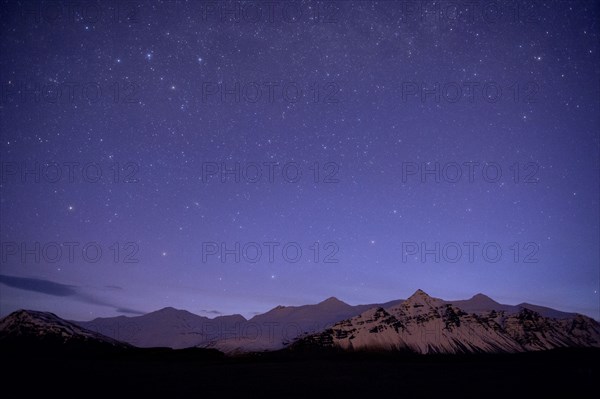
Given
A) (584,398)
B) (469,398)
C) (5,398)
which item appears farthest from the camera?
(469,398)

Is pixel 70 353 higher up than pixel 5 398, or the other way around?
pixel 5 398

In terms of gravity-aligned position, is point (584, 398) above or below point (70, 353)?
above

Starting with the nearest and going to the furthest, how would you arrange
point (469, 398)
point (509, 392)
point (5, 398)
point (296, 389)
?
point (5, 398), point (469, 398), point (509, 392), point (296, 389)

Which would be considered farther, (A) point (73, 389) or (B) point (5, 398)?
(A) point (73, 389)

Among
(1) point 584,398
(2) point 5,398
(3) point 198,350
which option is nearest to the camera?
(1) point 584,398

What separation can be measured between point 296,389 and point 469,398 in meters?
17.8

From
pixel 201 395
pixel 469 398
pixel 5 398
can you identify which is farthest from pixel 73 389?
pixel 469 398

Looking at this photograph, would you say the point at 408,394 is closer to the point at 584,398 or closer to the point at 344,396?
the point at 344,396

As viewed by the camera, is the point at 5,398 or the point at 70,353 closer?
the point at 5,398

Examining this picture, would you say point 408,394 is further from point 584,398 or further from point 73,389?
point 73,389

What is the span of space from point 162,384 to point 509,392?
38.0 metres

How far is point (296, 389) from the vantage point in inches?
1845

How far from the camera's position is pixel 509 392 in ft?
139

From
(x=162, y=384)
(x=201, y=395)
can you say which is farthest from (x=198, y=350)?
(x=201, y=395)
